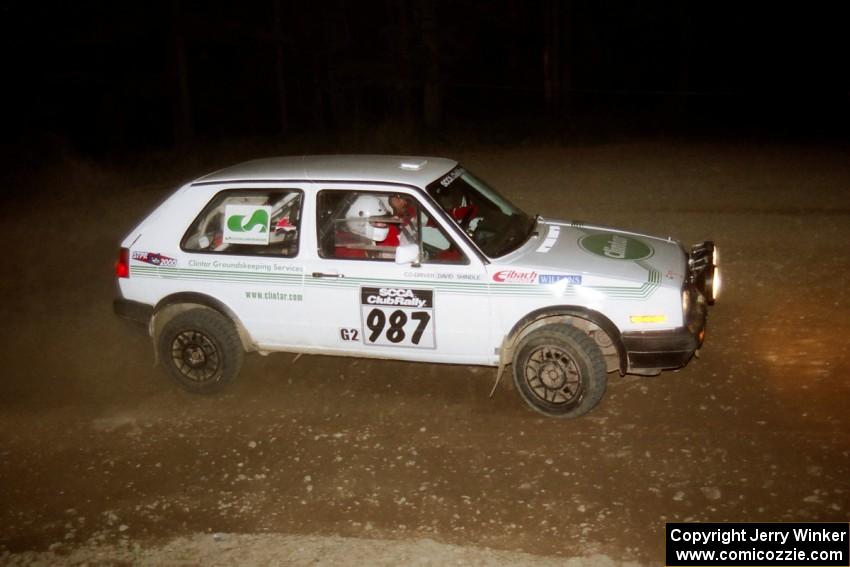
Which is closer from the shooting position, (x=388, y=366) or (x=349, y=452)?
(x=349, y=452)

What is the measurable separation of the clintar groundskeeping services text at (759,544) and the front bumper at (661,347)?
1342 millimetres

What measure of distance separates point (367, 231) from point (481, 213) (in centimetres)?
95

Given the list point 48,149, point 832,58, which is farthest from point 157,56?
point 832,58

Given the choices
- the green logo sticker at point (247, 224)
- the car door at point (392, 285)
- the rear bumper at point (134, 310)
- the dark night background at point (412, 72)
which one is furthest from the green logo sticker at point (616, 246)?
the dark night background at point (412, 72)

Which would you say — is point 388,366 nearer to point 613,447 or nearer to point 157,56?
point 613,447

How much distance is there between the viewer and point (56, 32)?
26641 millimetres

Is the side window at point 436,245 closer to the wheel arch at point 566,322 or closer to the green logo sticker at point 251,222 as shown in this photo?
the wheel arch at point 566,322

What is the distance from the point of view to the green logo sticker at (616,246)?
20.2ft

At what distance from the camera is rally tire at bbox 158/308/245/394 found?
651cm

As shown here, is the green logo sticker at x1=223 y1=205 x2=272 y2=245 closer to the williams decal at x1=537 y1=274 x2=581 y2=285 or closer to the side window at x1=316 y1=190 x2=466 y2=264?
the side window at x1=316 y1=190 x2=466 y2=264

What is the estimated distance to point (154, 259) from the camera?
6609 mm

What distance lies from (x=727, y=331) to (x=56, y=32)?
25.6 m

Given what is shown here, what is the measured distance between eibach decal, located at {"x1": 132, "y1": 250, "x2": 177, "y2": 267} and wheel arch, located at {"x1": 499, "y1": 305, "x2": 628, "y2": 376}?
8.88 feet

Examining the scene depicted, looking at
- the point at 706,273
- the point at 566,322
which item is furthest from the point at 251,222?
the point at 706,273
